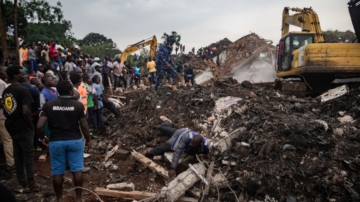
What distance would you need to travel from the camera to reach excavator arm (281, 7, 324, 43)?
959 centimetres

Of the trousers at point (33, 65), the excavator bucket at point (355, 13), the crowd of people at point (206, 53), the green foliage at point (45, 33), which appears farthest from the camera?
the crowd of people at point (206, 53)

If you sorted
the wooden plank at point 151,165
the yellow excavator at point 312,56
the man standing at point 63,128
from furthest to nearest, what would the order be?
the yellow excavator at point 312,56 < the wooden plank at point 151,165 < the man standing at point 63,128

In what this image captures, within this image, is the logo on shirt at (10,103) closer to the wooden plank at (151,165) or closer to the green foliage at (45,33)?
the wooden plank at (151,165)

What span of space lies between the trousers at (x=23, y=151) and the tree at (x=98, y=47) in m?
24.8

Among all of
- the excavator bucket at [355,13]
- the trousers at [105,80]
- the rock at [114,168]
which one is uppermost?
the excavator bucket at [355,13]

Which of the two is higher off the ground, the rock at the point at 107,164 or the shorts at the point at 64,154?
the shorts at the point at 64,154

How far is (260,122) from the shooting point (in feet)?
18.7

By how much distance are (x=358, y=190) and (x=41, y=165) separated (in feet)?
17.3

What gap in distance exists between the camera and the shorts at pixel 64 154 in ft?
11.0

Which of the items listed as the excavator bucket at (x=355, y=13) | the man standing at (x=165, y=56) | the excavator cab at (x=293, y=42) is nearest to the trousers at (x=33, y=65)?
the man standing at (x=165, y=56)

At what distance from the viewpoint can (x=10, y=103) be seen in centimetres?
387

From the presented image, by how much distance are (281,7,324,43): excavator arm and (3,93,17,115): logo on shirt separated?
9206 mm

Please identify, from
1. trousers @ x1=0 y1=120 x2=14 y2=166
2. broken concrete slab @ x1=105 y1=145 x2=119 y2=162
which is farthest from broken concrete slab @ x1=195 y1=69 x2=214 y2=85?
trousers @ x1=0 y1=120 x2=14 y2=166

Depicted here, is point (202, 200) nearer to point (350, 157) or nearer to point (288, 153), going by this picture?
point (288, 153)
